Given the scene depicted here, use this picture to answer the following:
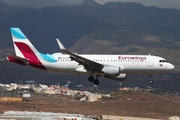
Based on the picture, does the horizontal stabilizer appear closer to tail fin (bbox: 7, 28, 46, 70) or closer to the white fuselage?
tail fin (bbox: 7, 28, 46, 70)

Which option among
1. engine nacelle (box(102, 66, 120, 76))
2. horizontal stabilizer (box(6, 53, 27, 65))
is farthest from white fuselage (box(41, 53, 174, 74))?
horizontal stabilizer (box(6, 53, 27, 65))

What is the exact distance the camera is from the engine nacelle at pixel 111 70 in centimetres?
8200

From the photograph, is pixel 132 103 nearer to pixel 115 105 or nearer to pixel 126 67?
pixel 115 105

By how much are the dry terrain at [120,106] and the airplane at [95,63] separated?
1091 inches

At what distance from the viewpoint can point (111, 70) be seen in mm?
82250

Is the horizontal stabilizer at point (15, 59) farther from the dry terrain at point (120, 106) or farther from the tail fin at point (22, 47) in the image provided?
the dry terrain at point (120, 106)

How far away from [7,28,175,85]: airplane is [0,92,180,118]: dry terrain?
2771cm

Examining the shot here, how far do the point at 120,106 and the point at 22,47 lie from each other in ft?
170

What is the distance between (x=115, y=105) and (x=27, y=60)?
5282 centimetres

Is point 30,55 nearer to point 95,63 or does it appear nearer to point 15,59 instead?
point 15,59

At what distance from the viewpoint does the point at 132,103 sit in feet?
456

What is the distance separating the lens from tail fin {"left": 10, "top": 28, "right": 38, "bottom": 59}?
87.5 metres

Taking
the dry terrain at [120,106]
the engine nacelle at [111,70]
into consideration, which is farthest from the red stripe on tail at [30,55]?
the dry terrain at [120,106]

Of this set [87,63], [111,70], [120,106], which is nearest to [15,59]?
[87,63]
